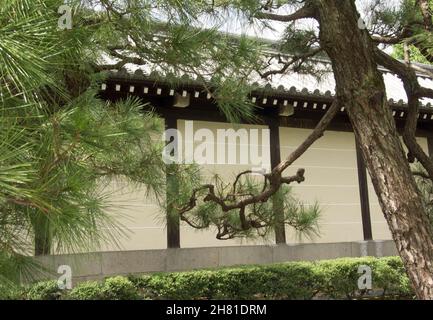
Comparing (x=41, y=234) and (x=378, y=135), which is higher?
(x=378, y=135)

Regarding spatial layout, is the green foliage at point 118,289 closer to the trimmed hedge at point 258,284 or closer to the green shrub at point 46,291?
the trimmed hedge at point 258,284

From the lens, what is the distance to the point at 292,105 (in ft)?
20.8

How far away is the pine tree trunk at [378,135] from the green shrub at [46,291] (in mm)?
2819

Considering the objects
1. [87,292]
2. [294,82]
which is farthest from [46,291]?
[294,82]

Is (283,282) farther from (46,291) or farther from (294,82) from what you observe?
(294,82)

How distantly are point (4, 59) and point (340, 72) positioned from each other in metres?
2.07

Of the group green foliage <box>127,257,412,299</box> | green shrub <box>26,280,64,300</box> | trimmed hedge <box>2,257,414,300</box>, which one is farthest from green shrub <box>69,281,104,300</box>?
green foliage <box>127,257,412,299</box>

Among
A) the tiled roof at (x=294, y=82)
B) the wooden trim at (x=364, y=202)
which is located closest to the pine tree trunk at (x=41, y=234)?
the tiled roof at (x=294, y=82)

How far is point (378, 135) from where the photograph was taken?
2645 millimetres

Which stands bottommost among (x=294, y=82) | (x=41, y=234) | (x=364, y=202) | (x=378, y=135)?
(x=41, y=234)

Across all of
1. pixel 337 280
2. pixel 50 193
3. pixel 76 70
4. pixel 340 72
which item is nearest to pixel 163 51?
pixel 76 70

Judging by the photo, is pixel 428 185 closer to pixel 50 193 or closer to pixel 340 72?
pixel 340 72

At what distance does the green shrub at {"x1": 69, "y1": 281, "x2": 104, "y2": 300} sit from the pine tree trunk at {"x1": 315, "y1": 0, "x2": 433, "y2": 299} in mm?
2744

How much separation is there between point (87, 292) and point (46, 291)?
0.35m
